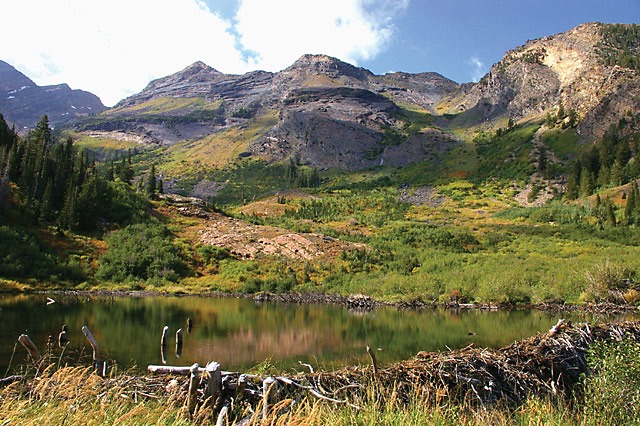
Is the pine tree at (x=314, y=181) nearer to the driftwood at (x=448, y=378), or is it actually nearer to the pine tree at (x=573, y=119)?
the pine tree at (x=573, y=119)

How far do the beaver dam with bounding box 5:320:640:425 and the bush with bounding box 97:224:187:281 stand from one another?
49448mm

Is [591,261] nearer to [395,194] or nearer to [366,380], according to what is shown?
[366,380]

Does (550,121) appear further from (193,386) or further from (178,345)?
(193,386)

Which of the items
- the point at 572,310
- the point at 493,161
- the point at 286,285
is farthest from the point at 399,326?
the point at 493,161

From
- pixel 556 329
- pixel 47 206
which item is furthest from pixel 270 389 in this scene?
pixel 47 206

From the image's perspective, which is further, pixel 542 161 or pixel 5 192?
pixel 542 161

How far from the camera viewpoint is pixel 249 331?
968 inches

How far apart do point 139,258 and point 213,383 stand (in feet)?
179

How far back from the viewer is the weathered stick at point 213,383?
559 centimetres

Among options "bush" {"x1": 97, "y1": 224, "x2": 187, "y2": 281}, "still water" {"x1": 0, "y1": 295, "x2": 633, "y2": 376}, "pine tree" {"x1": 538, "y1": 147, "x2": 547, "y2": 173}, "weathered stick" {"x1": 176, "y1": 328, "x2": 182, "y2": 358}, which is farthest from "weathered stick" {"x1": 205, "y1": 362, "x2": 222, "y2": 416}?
"pine tree" {"x1": 538, "y1": 147, "x2": 547, "y2": 173}

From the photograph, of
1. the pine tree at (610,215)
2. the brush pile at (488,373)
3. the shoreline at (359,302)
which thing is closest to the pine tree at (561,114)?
the pine tree at (610,215)

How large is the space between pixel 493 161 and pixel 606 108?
35358 millimetres

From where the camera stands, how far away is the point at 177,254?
57.8 metres

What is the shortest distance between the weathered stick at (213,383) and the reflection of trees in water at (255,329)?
6390mm
